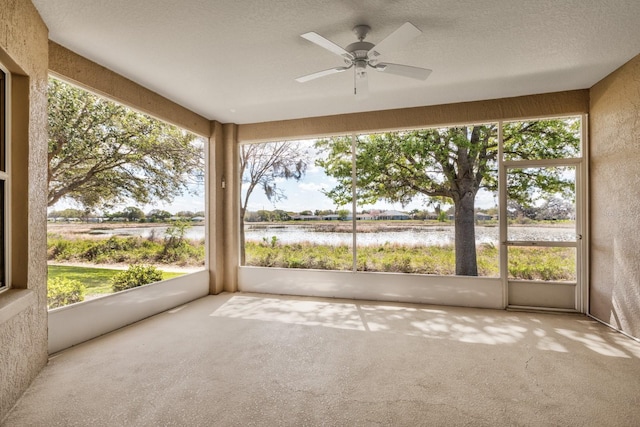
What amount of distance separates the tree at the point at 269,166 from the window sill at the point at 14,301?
11.0ft

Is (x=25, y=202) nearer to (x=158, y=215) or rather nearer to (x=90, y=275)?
(x=90, y=275)

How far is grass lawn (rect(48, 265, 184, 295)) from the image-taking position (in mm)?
3174

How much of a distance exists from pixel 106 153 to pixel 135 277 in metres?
1.55

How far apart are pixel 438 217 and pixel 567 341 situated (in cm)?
208

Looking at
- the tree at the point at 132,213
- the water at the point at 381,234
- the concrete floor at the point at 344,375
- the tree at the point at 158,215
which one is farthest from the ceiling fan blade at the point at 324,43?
the tree at the point at 158,215

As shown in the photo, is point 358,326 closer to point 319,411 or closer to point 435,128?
point 319,411

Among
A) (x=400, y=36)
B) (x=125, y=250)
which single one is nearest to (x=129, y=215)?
(x=125, y=250)

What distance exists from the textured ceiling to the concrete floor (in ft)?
9.27

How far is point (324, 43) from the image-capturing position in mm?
2453

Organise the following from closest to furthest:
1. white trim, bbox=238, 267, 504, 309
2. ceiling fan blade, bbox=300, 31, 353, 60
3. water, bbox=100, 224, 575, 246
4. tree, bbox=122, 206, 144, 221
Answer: ceiling fan blade, bbox=300, 31, 353, 60
tree, bbox=122, 206, 144, 221
water, bbox=100, 224, 575, 246
white trim, bbox=238, 267, 504, 309

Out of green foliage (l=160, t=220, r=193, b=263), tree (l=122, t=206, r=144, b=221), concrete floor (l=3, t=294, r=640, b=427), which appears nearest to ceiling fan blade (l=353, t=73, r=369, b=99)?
concrete floor (l=3, t=294, r=640, b=427)

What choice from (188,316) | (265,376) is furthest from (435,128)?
(188,316)

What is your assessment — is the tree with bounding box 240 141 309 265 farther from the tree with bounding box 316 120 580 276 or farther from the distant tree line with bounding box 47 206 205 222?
the distant tree line with bounding box 47 206 205 222

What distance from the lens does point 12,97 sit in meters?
2.40
